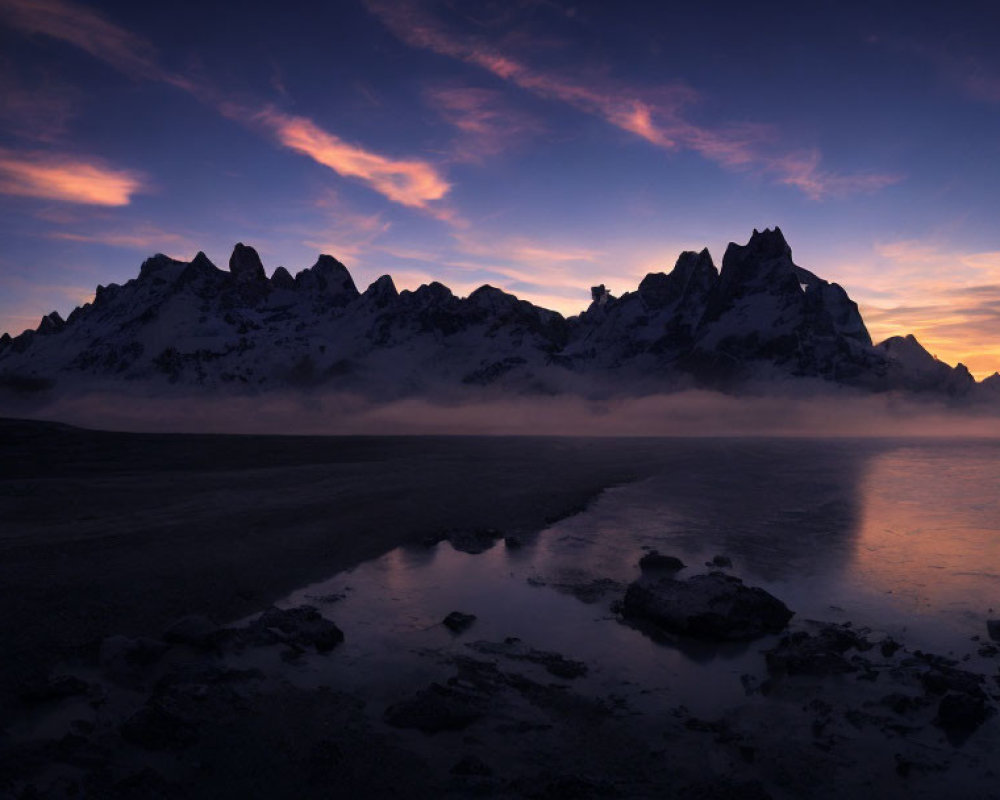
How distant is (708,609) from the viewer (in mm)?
14516

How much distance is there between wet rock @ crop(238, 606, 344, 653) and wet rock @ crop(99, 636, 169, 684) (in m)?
1.79

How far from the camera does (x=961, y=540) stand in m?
25.7

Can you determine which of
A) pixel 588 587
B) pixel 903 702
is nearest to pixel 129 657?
pixel 588 587

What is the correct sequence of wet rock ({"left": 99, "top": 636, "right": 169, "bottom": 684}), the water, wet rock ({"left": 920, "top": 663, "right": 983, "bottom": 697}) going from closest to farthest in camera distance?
1. wet rock ({"left": 920, "top": 663, "right": 983, "bottom": 697})
2. wet rock ({"left": 99, "top": 636, "right": 169, "bottom": 684})
3. the water

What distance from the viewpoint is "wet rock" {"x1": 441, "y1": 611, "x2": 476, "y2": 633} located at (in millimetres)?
14836

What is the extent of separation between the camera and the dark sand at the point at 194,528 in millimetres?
14633

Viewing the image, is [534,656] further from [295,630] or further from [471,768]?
[295,630]

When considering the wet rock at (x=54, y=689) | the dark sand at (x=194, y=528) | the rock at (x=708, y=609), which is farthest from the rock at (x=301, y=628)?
the rock at (x=708, y=609)


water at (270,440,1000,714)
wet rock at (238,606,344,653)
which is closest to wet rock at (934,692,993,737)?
water at (270,440,1000,714)

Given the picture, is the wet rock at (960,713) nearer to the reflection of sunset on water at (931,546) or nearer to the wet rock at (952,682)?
the wet rock at (952,682)

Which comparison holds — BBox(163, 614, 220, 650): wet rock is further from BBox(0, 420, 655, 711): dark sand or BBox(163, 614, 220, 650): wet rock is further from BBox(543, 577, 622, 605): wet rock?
BBox(543, 577, 622, 605): wet rock

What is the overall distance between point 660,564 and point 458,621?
26.1 feet

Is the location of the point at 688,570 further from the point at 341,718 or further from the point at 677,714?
the point at 341,718

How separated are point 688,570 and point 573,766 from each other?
11.7 m
